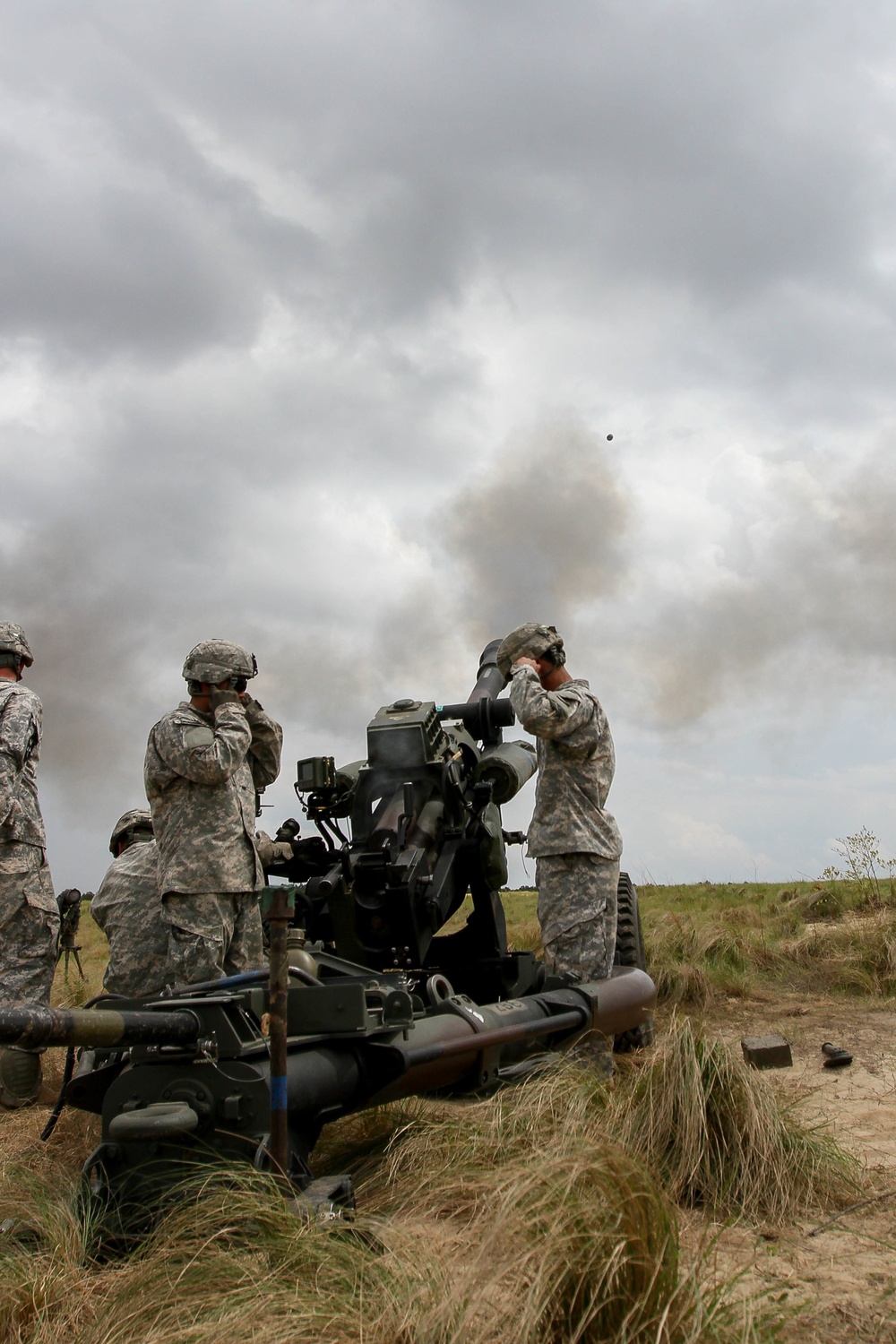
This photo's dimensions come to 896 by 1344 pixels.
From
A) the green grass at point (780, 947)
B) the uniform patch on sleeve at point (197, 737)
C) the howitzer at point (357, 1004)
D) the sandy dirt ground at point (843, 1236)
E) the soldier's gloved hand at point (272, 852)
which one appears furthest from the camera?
the green grass at point (780, 947)

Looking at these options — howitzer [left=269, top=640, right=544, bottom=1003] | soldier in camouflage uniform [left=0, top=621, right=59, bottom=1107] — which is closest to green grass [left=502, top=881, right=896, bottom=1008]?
howitzer [left=269, top=640, right=544, bottom=1003]

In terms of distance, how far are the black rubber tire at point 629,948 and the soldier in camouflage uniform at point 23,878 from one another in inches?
127

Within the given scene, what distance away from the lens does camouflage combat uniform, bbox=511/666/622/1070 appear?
605 cm

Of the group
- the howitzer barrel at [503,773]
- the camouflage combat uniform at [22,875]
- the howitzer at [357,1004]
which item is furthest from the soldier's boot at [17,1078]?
the howitzer barrel at [503,773]

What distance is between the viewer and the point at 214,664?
6.11 m

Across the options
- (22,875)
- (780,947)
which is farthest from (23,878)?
(780,947)

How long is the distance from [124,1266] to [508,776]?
4136 millimetres

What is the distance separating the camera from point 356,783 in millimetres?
6770

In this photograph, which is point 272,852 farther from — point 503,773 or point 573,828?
point 573,828

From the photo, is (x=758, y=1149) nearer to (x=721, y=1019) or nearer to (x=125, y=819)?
(x=721, y=1019)

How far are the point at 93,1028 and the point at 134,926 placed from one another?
318 cm

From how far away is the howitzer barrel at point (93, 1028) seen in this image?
2779mm

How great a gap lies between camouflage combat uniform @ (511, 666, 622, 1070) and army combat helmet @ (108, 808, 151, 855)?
2442 mm

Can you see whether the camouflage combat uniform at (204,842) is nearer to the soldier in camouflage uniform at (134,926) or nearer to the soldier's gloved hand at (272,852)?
the soldier in camouflage uniform at (134,926)
